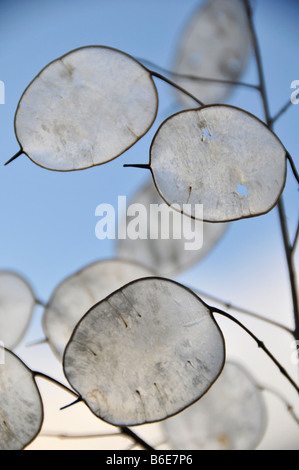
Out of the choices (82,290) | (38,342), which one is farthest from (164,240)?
(38,342)

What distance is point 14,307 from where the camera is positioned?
71cm

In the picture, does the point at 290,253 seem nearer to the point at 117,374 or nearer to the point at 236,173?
the point at 236,173

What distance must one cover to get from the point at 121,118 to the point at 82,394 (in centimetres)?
34

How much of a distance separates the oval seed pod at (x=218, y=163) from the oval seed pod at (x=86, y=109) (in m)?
0.08

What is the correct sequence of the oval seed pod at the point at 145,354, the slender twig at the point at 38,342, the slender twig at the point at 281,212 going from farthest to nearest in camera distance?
1. the slender twig at the point at 38,342
2. the slender twig at the point at 281,212
3. the oval seed pod at the point at 145,354

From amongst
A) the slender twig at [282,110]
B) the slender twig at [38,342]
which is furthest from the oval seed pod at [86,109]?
the slender twig at [38,342]

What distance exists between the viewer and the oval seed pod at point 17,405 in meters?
0.45

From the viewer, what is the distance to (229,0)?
73 cm

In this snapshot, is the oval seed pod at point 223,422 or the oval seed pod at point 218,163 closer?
the oval seed pod at point 218,163

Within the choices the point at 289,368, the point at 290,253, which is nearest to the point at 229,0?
the point at 290,253

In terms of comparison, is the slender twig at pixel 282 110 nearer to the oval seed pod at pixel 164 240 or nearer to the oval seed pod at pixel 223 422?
the oval seed pod at pixel 164 240

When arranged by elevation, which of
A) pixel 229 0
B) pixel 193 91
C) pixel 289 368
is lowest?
pixel 289 368

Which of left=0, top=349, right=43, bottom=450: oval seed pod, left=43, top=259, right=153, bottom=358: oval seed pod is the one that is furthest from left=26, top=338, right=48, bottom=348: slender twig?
left=0, top=349, right=43, bottom=450: oval seed pod

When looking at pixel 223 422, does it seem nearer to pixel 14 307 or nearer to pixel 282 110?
pixel 14 307
